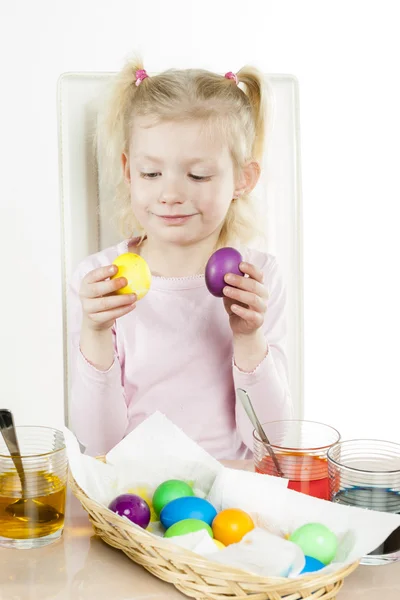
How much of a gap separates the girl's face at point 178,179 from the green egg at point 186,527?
78 cm

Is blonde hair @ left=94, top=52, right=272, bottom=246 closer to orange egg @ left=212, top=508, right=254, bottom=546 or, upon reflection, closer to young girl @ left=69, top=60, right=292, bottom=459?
young girl @ left=69, top=60, right=292, bottom=459

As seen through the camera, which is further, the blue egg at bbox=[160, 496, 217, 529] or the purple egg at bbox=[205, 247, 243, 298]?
the purple egg at bbox=[205, 247, 243, 298]

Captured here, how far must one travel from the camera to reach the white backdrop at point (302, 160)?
2.06 meters

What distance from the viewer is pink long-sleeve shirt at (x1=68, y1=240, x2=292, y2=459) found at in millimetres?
1410

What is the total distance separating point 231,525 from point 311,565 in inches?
3.7

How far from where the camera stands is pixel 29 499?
0.77 m

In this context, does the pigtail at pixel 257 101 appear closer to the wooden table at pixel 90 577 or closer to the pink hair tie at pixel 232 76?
the pink hair tie at pixel 232 76

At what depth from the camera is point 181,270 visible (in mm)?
1473

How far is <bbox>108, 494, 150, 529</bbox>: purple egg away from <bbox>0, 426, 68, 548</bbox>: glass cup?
0.06 m

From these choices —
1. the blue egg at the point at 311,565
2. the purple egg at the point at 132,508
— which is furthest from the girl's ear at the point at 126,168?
the blue egg at the point at 311,565

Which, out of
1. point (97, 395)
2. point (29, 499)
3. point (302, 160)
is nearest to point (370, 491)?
point (29, 499)

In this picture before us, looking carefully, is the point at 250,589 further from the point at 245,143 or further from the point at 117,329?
the point at 245,143

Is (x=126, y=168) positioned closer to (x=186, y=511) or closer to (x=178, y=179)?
(x=178, y=179)

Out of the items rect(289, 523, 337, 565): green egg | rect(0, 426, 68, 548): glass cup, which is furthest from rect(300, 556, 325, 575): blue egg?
rect(0, 426, 68, 548): glass cup
